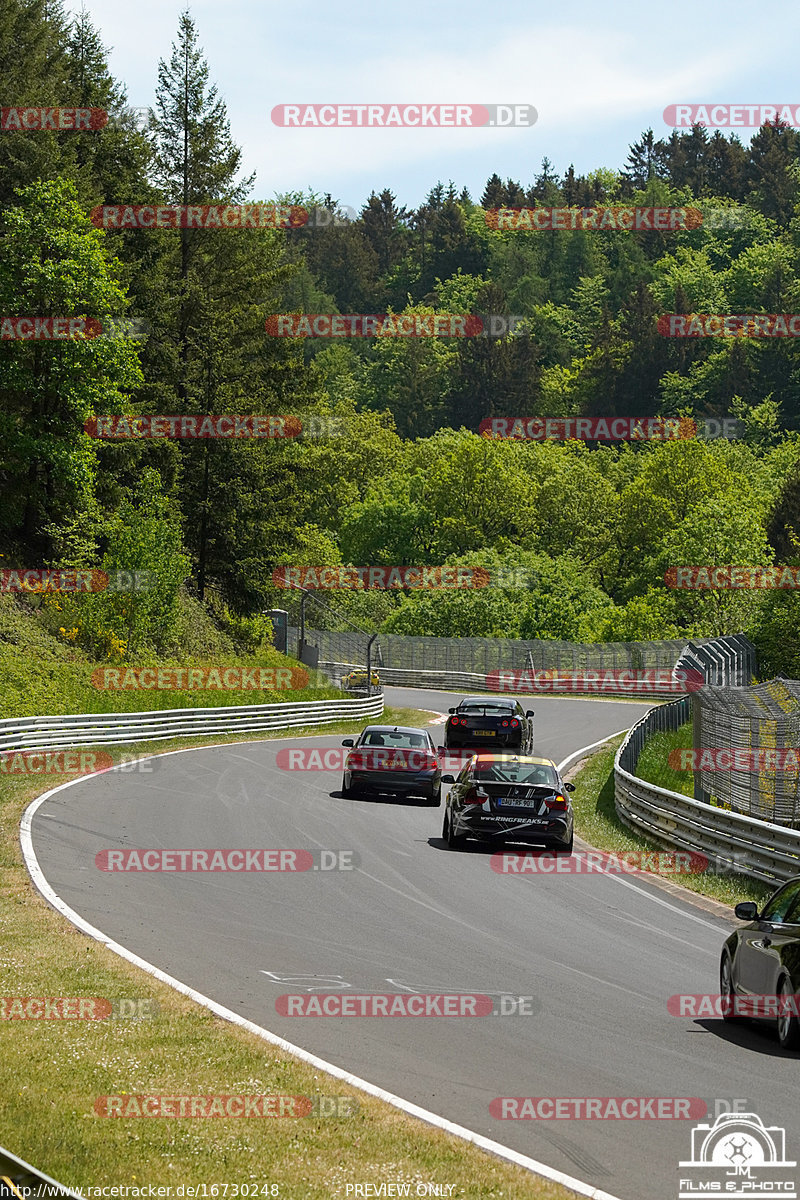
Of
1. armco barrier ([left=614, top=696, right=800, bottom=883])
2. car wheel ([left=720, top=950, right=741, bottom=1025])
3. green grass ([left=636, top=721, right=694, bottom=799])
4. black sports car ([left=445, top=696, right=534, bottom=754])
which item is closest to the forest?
black sports car ([left=445, top=696, right=534, bottom=754])

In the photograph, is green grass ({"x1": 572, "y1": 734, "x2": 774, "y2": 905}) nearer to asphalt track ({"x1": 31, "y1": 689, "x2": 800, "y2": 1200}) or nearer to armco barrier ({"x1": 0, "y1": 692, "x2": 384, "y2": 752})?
asphalt track ({"x1": 31, "y1": 689, "x2": 800, "y2": 1200})

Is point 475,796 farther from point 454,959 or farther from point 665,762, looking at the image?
point 665,762

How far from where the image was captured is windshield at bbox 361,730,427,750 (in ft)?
87.5

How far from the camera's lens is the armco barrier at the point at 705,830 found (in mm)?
16250

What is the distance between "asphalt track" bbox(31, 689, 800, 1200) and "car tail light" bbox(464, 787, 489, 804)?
0.72 meters

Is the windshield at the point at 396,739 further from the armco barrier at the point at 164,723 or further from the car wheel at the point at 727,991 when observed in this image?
the car wheel at the point at 727,991

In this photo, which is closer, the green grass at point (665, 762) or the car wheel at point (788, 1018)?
the car wheel at point (788, 1018)

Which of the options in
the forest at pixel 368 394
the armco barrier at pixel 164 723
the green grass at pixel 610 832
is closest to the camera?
the green grass at pixel 610 832

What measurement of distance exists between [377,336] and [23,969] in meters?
164

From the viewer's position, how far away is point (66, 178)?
1918 inches

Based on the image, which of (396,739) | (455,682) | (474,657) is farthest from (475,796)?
(474,657)

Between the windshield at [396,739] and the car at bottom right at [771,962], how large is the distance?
15.9 m

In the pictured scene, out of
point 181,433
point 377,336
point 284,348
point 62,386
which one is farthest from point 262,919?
point 377,336

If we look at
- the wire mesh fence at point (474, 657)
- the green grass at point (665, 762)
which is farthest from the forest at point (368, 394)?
the green grass at point (665, 762)
